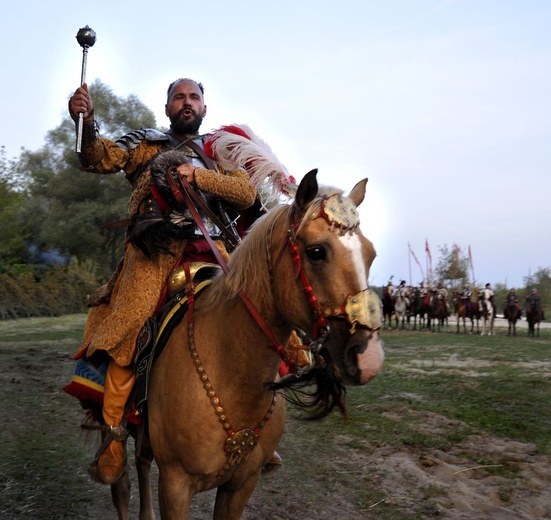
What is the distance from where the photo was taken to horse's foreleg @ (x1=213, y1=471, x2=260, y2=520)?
3.33m

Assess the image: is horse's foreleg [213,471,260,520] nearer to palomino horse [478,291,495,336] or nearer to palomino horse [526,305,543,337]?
palomino horse [526,305,543,337]

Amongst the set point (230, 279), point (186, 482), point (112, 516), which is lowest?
point (112, 516)

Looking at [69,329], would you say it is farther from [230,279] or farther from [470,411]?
[230,279]

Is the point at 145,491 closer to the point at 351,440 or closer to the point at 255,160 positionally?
the point at 255,160

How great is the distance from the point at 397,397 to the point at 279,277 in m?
6.75

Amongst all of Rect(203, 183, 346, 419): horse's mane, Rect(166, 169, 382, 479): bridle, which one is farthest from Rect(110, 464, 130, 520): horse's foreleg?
Rect(203, 183, 346, 419): horse's mane

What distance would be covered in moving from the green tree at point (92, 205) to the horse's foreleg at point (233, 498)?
110 ft

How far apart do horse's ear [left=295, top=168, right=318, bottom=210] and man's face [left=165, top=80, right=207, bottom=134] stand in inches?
61.5

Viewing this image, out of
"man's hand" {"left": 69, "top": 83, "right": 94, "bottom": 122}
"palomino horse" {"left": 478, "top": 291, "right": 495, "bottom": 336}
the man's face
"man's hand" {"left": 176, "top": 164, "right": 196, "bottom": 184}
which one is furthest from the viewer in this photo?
"palomino horse" {"left": 478, "top": 291, "right": 495, "bottom": 336}

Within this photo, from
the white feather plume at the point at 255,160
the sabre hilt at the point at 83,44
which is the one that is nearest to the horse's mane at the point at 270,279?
the white feather plume at the point at 255,160

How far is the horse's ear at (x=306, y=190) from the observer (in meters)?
2.67

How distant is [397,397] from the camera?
29.8 ft

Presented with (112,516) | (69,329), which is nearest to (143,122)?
(69,329)

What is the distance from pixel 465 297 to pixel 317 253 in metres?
29.7
